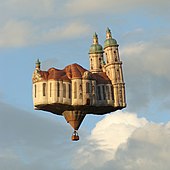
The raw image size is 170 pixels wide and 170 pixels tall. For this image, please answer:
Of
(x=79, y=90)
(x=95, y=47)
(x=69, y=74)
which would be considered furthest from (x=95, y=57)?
(x=79, y=90)

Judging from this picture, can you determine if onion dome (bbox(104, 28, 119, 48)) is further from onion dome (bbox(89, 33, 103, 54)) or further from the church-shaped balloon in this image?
onion dome (bbox(89, 33, 103, 54))

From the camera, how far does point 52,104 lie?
4254 inches

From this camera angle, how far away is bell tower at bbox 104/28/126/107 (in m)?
112

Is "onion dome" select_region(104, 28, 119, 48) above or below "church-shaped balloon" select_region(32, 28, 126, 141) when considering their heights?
above

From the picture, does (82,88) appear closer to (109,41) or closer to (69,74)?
(69,74)

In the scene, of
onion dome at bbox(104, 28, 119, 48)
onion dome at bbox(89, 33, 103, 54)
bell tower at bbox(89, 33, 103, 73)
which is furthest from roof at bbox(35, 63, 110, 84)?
onion dome at bbox(89, 33, 103, 54)

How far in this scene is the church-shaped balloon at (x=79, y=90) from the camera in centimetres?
10806

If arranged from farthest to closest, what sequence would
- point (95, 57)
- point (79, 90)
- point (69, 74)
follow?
point (95, 57), point (69, 74), point (79, 90)

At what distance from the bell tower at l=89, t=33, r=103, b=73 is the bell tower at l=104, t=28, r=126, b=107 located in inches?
130

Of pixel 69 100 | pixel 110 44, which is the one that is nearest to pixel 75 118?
pixel 69 100

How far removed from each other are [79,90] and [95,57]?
1198 centimetres

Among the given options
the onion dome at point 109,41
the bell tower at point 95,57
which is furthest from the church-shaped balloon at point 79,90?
the bell tower at point 95,57

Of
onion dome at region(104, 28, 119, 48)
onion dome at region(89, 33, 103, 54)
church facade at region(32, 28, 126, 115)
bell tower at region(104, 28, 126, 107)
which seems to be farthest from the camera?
onion dome at region(89, 33, 103, 54)

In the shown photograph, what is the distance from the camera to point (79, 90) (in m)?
108
